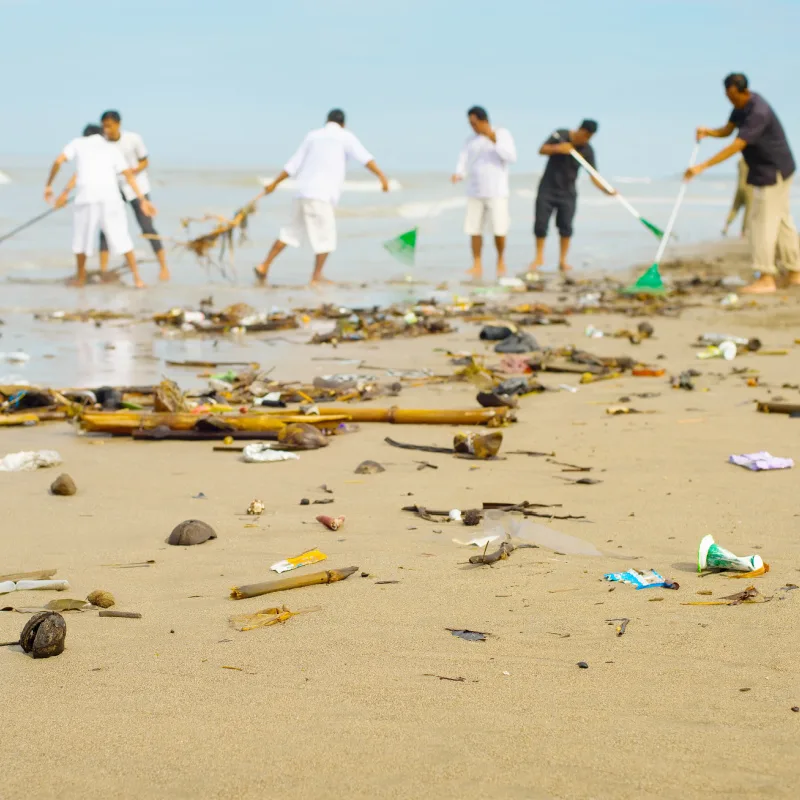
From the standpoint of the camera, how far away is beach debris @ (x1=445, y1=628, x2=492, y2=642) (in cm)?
245

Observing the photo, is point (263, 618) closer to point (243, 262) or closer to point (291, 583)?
point (291, 583)

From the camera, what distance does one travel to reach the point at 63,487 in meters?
3.92

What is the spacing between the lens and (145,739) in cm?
196

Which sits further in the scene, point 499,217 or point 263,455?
point 499,217

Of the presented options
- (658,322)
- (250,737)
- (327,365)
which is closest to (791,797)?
(250,737)

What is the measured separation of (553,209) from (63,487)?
38.2 ft

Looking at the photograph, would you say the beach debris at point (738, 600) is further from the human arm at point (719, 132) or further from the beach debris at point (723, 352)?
the human arm at point (719, 132)

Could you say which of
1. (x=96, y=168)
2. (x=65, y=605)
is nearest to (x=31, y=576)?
(x=65, y=605)

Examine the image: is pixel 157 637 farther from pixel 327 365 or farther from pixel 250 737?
pixel 327 365

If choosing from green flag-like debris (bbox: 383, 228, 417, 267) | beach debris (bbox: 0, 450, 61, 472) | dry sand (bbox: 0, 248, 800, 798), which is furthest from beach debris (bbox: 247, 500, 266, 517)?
green flag-like debris (bbox: 383, 228, 417, 267)

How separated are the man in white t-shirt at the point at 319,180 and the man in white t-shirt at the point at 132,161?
1.36 meters

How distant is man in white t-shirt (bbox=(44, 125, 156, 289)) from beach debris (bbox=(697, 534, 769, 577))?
1062 cm

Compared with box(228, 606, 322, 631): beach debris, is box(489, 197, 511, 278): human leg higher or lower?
higher

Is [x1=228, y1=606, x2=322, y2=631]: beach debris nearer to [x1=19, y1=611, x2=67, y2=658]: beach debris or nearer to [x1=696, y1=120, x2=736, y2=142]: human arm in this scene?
[x1=19, y1=611, x2=67, y2=658]: beach debris
